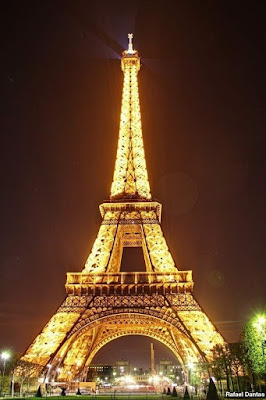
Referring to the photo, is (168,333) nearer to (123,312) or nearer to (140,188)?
(123,312)

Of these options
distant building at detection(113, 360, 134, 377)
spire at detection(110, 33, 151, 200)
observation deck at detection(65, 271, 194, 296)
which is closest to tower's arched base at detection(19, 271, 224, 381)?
observation deck at detection(65, 271, 194, 296)

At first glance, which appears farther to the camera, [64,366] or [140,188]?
[140,188]

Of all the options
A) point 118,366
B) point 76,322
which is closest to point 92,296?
point 76,322

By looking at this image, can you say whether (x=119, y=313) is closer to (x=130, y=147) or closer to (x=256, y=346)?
(x=256, y=346)

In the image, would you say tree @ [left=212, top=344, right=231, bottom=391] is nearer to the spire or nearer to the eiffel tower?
the eiffel tower

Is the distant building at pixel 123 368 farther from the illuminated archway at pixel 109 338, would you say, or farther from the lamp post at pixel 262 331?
the lamp post at pixel 262 331

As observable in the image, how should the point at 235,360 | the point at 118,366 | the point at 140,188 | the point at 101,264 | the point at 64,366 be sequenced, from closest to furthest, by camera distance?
the point at 235,360, the point at 101,264, the point at 64,366, the point at 140,188, the point at 118,366

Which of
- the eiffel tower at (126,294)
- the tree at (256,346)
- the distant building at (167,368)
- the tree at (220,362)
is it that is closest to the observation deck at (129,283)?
the eiffel tower at (126,294)
